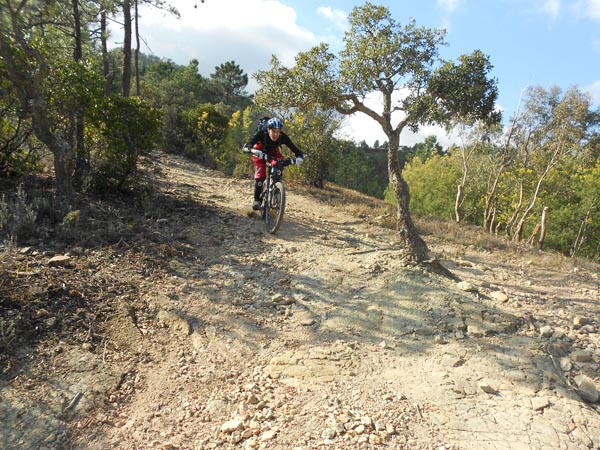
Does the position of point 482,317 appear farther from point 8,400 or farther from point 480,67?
point 8,400

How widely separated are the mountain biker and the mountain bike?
163mm

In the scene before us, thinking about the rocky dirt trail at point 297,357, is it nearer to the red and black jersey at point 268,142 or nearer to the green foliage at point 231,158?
the red and black jersey at point 268,142

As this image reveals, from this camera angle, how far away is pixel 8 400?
2.73 meters

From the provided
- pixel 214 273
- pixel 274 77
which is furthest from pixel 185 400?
pixel 274 77

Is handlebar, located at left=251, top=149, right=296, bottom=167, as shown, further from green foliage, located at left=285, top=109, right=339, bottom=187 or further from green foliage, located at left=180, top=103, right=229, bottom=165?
green foliage, located at left=180, top=103, right=229, bottom=165

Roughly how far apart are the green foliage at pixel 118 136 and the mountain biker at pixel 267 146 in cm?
196

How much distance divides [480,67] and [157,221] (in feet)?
18.5

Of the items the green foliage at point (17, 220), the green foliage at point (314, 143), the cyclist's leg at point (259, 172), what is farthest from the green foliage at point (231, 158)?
the green foliage at point (17, 220)

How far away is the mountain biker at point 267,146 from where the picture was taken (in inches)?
256

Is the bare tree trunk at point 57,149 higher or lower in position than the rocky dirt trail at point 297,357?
higher

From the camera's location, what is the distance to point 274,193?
21.8 feet

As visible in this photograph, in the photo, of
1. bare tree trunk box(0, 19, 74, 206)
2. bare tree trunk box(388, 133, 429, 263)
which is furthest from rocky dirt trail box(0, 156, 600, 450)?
bare tree trunk box(0, 19, 74, 206)

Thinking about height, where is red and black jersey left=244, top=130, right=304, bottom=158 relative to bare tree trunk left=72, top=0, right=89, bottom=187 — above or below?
above

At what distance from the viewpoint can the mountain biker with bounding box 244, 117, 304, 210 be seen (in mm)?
6500
